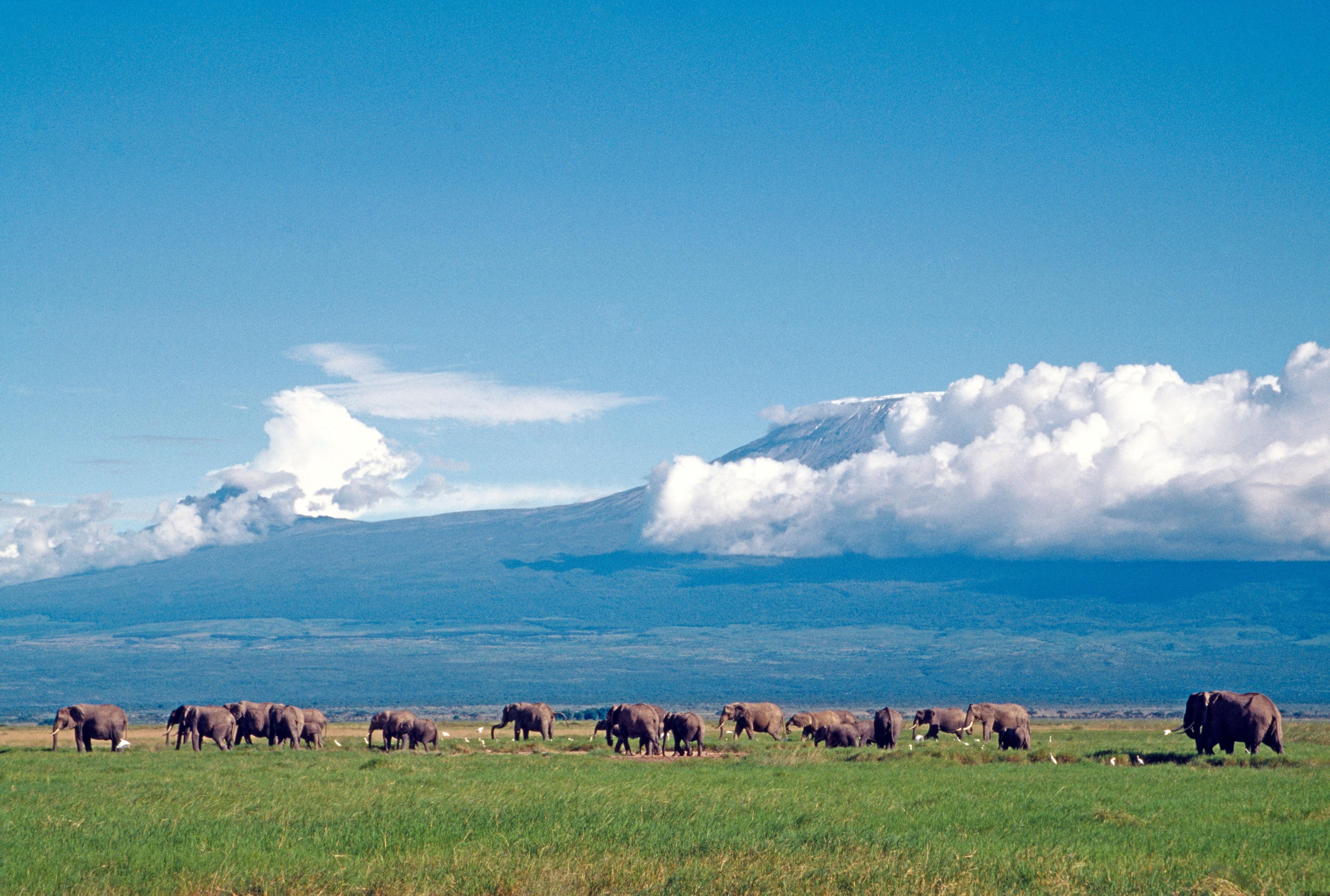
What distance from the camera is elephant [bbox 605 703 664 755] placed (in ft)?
150

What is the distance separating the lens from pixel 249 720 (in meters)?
49.9

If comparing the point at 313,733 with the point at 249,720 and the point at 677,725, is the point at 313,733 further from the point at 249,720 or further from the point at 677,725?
the point at 677,725

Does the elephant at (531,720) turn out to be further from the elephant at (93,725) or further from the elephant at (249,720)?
the elephant at (93,725)

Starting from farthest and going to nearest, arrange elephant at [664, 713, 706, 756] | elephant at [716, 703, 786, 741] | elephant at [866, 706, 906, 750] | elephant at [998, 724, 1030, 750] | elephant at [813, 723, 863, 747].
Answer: elephant at [716, 703, 786, 741]
elephant at [813, 723, 863, 747]
elephant at [866, 706, 906, 750]
elephant at [998, 724, 1030, 750]
elephant at [664, 713, 706, 756]

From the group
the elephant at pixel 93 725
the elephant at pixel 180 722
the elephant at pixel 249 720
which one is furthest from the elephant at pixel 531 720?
the elephant at pixel 93 725

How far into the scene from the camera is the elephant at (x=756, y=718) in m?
55.1

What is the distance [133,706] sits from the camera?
7840 inches

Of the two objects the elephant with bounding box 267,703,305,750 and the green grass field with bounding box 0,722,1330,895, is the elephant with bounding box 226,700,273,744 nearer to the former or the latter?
the elephant with bounding box 267,703,305,750

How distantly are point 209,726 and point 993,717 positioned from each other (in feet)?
103

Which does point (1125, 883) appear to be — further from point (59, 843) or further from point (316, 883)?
point (59, 843)

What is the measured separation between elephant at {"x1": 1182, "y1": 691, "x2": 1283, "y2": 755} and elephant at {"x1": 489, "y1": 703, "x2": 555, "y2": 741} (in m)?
26.1

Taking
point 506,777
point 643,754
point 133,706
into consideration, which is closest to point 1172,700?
point 133,706

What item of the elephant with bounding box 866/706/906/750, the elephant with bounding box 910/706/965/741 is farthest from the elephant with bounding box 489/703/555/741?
the elephant with bounding box 910/706/965/741

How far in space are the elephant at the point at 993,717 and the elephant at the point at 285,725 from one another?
2616 centimetres
